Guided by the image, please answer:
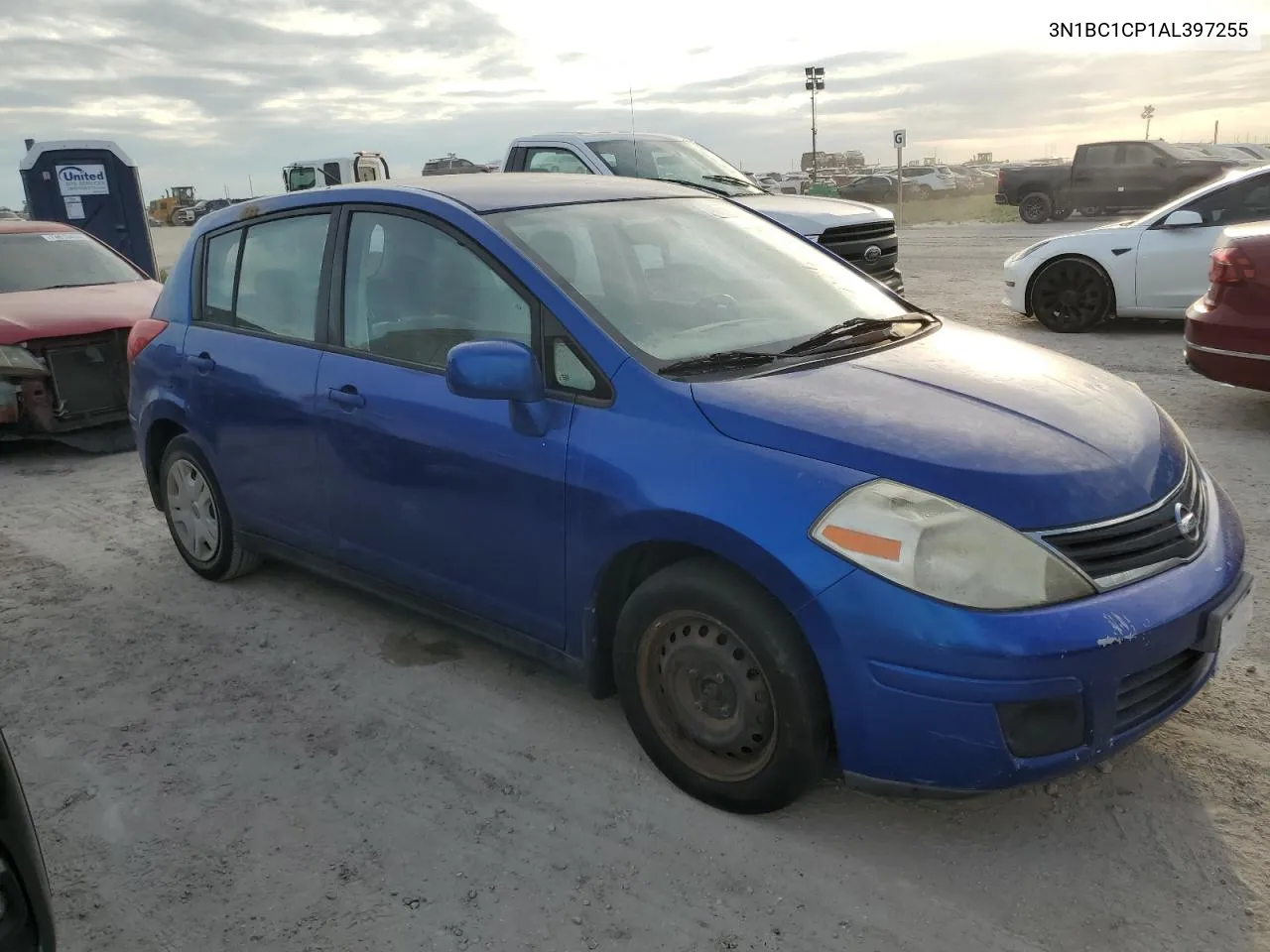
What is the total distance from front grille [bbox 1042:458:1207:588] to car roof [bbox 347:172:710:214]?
6.72ft

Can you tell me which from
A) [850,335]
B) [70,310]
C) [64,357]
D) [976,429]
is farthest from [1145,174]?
[976,429]

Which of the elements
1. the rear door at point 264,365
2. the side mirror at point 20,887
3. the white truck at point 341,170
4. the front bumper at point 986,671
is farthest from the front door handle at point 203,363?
the white truck at point 341,170

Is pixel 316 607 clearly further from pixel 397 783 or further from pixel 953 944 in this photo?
pixel 953 944

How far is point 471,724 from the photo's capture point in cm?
344

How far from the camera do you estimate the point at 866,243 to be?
9.23 meters

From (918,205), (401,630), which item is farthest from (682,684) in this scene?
(918,205)

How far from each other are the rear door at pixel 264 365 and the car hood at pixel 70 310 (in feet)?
10.2

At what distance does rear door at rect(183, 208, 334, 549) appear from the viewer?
3.90 meters

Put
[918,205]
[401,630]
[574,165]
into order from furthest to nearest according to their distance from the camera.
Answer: [918,205], [574,165], [401,630]

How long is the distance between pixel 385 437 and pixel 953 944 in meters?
2.26

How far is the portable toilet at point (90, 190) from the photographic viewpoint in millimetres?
12688

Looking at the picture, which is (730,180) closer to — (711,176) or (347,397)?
(711,176)

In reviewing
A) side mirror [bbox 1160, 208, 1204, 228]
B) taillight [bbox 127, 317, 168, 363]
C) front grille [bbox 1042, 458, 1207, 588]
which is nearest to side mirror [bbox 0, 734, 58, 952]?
front grille [bbox 1042, 458, 1207, 588]

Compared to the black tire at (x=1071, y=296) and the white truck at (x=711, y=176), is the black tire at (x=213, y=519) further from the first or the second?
the black tire at (x=1071, y=296)
